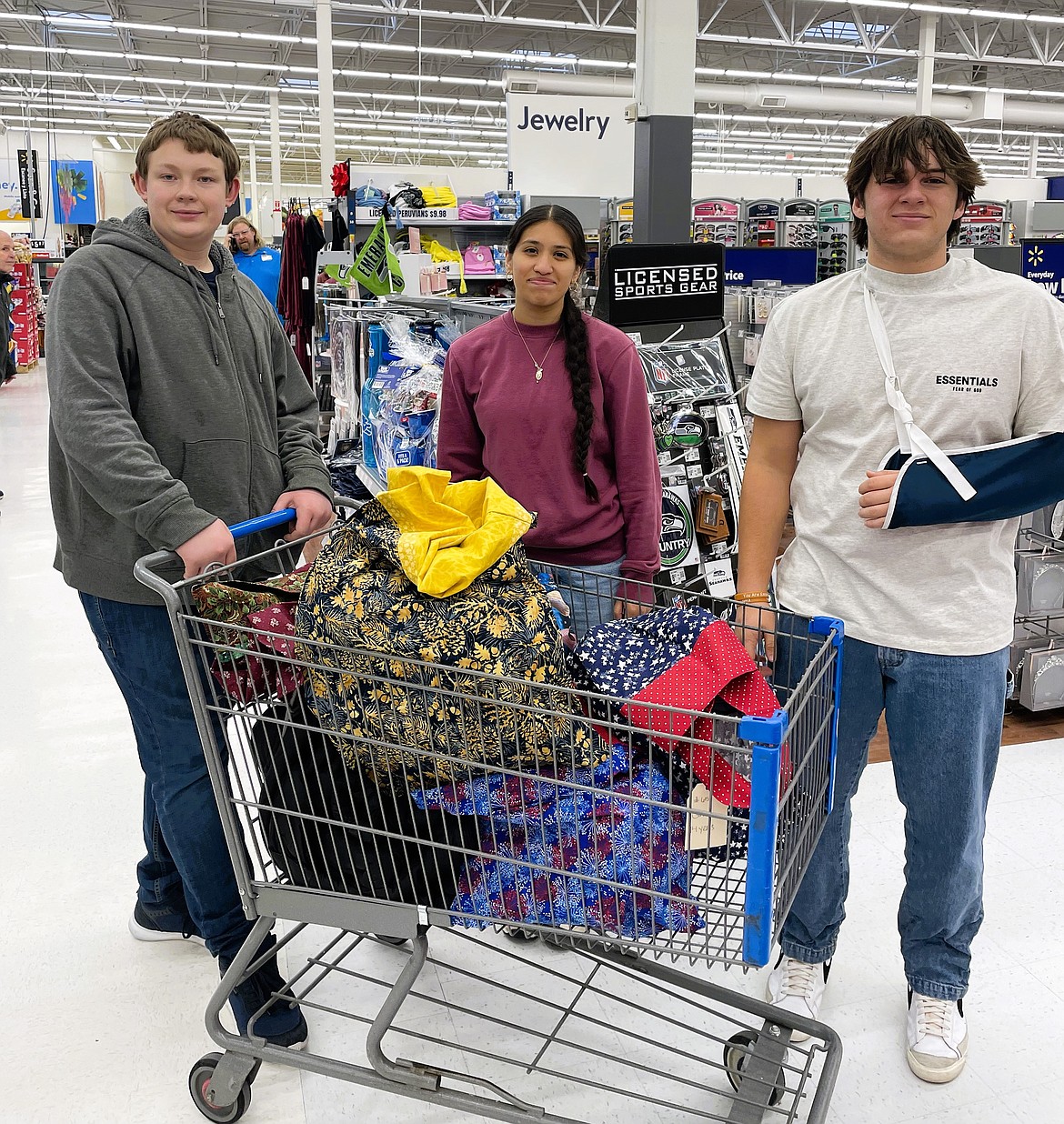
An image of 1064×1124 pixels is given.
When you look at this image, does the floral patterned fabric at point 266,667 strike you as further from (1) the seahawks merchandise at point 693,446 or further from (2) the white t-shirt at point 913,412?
(1) the seahawks merchandise at point 693,446

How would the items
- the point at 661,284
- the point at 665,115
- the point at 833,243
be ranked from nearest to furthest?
the point at 661,284
the point at 665,115
the point at 833,243

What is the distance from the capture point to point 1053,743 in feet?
11.8

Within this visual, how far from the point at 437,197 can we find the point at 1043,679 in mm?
6959

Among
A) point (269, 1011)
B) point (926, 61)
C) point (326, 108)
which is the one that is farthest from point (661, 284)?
point (926, 61)

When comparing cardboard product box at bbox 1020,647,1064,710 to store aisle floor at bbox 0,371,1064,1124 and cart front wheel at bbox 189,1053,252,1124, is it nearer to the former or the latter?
store aisle floor at bbox 0,371,1064,1124

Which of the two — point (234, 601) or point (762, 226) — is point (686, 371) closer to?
point (234, 601)

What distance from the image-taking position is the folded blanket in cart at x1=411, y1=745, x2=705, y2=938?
159 cm

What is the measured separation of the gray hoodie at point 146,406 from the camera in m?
1.86

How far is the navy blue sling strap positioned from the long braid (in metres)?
0.81

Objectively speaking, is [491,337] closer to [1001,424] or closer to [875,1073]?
[1001,424]

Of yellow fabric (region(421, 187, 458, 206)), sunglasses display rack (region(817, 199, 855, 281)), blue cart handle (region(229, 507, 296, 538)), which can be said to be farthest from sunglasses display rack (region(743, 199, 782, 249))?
blue cart handle (region(229, 507, 296, 538))

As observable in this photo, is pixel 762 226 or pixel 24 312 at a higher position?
pixel 762 226

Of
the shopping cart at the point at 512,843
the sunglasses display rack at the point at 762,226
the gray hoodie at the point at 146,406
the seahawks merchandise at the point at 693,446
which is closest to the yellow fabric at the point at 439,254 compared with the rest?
the seahawks merchandise at the point at 693,446

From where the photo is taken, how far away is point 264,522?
2.00 metres
